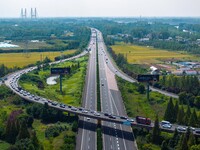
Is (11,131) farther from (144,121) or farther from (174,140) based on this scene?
(174,140)

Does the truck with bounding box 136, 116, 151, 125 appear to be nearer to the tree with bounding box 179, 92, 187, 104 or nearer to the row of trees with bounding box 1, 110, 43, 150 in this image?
the row of trees with bounding box 1, 110, 43, 150

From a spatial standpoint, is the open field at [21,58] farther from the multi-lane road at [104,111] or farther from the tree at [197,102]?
the tree at [197,102]

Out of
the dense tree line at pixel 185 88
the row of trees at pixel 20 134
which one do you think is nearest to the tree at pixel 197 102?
the dense tree line at pixel 185 88

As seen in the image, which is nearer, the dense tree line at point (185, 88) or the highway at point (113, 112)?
the highway at point (113, 112)

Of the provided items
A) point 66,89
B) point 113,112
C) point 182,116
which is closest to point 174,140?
point 182,116

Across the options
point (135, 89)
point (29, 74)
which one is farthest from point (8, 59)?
point (135, 89)

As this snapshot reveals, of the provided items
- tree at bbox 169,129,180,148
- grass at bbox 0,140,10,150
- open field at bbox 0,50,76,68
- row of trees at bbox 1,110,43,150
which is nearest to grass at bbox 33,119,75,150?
row of trees at bbox 1,110,43,150
